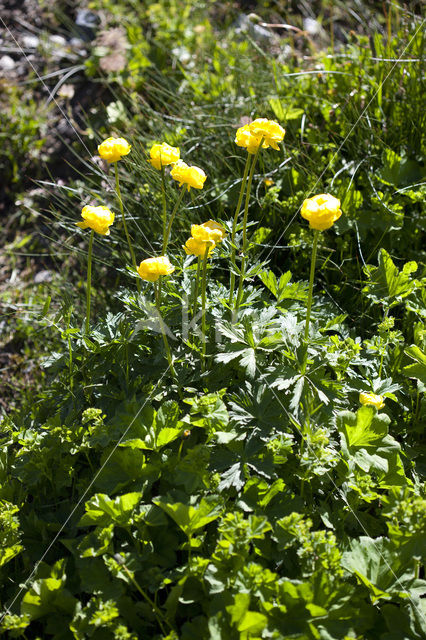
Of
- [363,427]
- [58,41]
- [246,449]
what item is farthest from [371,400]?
[58,41]

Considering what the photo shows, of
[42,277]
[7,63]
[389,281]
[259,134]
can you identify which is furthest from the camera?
[7,63]

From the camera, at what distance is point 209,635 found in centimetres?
131

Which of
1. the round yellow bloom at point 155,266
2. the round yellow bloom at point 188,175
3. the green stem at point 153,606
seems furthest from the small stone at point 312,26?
the green stem at point 153,606

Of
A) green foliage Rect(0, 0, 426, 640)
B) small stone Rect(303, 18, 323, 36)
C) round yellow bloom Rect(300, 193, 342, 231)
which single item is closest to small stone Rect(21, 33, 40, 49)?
small stone Rect(303, 18, 323, 36)

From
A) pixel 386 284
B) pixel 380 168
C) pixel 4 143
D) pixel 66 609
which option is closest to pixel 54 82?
pixel 4 143

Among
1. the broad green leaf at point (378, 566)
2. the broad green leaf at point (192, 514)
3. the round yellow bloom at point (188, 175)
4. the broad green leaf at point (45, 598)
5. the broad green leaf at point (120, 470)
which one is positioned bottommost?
the broad green leaf at point (45, 598)

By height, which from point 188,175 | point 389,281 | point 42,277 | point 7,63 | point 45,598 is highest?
point 188,175

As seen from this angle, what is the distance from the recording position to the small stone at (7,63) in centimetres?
384

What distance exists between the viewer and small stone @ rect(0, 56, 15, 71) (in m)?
3.84

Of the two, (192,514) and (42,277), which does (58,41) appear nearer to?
(42,277)

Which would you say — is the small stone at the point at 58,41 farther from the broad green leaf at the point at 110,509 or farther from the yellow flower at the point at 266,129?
the broad green leaf at the point at 110,509

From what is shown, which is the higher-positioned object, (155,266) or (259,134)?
(259,134)

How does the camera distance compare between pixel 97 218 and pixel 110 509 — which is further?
pixel 97 218

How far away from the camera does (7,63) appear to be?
12.6 ft
